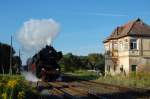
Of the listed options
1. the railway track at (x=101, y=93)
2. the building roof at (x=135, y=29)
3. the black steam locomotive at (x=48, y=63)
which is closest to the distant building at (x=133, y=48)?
the building roof at (x=135, y=29)

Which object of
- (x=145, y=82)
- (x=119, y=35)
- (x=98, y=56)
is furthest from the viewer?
(x=98, y=56)

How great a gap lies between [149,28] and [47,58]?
25462mm

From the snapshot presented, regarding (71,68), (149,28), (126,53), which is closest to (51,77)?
(126,53)

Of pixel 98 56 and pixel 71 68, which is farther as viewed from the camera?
pixel 98 56

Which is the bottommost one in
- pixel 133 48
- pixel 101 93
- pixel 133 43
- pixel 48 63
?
pixel 101 93

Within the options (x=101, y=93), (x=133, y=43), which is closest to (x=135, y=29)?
(x=133, y=43)

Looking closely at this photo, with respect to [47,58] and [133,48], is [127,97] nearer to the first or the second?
[47,58]

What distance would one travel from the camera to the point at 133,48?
61969mm

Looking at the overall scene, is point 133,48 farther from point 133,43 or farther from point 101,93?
point 101,93

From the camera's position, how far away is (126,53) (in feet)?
203

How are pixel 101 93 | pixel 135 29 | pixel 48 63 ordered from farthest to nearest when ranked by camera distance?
pixel 135 29, pixel 48 63, pixel 101 93

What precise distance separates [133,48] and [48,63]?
2221 cm

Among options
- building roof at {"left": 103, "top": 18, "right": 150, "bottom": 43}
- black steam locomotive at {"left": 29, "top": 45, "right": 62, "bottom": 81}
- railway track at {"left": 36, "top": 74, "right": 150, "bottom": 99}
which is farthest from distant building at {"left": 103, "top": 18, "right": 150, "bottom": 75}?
railway track at {"left": 36, "top": 74, "right": 150, "bottom": 99}

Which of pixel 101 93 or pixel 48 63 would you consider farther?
pixel 48 63
